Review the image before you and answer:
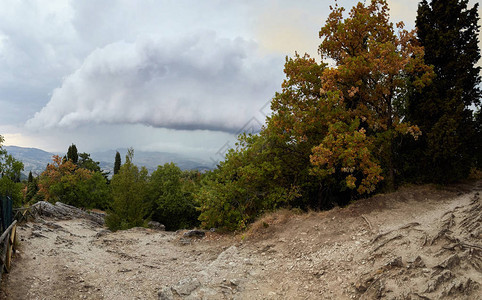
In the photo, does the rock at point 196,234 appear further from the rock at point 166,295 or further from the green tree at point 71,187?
the green tree at point 71,187

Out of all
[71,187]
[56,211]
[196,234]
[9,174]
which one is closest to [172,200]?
[56,211]

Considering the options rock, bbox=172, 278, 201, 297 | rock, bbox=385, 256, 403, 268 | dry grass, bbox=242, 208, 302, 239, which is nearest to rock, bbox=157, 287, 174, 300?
rock, bbox=172, 278, 201, 297

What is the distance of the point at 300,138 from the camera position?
14.8m

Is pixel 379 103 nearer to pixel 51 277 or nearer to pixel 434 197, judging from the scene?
pixel 434 197

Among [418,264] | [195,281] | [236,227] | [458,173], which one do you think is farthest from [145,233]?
[458,173]

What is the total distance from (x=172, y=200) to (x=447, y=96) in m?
34.3

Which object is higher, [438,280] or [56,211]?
[438,280]

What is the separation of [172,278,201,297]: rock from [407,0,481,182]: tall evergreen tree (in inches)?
528

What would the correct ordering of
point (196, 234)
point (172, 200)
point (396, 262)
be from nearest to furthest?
1. point (396, 262)
2. point (196, 234)
3. point (172, 200)

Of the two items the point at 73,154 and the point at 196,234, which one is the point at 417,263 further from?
the point at 73,154

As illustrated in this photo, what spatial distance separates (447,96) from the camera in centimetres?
1409

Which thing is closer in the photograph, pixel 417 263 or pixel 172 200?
pixel 417 263

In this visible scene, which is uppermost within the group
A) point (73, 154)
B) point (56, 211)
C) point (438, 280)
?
point (73, 154)

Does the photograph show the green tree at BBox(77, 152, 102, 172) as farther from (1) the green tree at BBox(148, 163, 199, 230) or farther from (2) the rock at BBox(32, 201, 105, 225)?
(2) the rock at BBox(32, 201, 105, 225)
